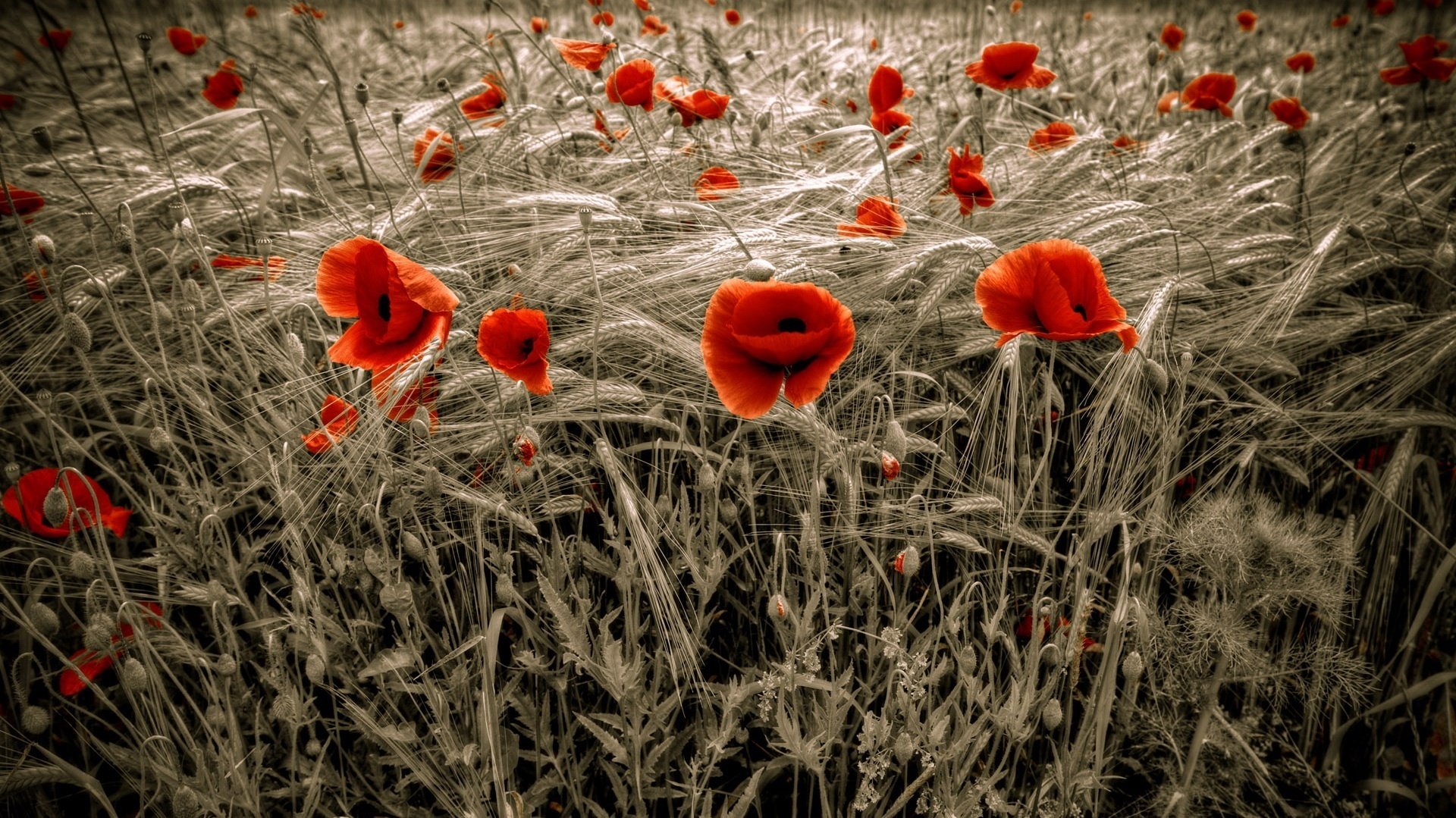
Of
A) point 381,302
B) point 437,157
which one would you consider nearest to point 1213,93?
point 437,157

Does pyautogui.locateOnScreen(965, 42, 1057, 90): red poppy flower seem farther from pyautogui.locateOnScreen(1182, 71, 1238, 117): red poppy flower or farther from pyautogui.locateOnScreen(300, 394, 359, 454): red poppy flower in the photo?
pyautogui.locateOnScreen(300, 394, 359, 454): red poppy flower

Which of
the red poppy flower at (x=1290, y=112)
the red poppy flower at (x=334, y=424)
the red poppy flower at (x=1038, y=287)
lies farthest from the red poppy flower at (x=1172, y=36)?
the red poppy flower at (x=334, y=424)

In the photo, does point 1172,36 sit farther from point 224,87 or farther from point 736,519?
point 224,87

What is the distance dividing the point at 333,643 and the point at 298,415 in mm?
401

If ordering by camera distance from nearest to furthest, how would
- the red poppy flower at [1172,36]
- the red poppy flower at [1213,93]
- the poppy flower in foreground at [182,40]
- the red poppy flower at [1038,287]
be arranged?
the red poppy flower at [1038,287] < the red poppy flower at [1213,93] < the poppy flower in foreground at [182,40] < the red poppy flower at [1172,36]

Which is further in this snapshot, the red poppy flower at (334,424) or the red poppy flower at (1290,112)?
the red poppy flower at (1290,112)

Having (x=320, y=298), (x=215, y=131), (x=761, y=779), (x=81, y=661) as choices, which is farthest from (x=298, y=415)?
(x=215, y=131)

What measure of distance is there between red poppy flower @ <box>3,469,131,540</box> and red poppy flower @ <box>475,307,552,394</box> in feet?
2.07

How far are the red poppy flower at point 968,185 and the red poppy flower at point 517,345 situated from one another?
814 mm

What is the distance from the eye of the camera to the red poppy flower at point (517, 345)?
0.99m

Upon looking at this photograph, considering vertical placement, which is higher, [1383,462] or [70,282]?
[70,282]

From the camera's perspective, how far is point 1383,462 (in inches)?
64.5

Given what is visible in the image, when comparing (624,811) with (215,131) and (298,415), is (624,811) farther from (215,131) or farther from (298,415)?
(215,131)

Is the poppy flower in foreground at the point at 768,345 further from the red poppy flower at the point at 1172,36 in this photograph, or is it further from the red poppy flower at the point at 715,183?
the red poppy flower at the point at 1172,36
